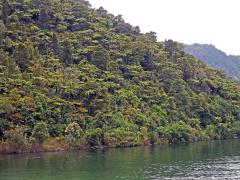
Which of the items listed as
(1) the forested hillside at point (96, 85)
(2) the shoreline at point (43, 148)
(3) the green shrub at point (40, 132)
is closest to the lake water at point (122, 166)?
(2) the shoreline at point (43, 148)

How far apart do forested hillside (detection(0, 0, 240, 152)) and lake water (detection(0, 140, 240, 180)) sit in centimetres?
971

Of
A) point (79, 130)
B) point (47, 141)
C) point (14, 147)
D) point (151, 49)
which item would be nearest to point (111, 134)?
point (79, 130)

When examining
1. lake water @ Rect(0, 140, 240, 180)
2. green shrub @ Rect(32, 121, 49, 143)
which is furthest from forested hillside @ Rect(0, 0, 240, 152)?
lake water @ Rect(0, 140, 240, 180)

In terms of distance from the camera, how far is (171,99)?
106 meters

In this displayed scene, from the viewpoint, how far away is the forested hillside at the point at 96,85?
266ft

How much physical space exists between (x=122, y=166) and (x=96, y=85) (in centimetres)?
3566

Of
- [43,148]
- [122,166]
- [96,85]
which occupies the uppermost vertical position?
[96,85]

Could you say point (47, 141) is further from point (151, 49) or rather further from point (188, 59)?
point (188, 59)

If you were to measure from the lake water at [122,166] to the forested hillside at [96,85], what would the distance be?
Result: 9.71 meters

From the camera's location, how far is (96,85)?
90188 mm

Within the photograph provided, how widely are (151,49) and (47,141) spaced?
4634 centimetres

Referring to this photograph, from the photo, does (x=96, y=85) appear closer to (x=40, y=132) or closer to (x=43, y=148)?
(x=40, y=132)

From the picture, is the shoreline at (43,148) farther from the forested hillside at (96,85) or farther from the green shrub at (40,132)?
the green shrub at (40,132)

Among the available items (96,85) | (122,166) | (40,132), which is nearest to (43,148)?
(40,132)
